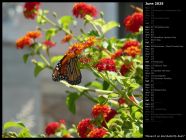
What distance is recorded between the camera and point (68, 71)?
2.89 metres

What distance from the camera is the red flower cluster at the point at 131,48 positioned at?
9.92 ft

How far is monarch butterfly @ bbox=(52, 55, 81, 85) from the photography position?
276 centimetres

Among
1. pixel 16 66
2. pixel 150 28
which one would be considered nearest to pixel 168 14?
pixel 150 28

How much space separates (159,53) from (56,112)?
540cm

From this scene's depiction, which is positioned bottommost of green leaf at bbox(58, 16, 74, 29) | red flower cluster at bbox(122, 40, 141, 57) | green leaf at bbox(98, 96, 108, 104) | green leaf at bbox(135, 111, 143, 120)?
green leaf at bbox(135, 111, 143, 120)

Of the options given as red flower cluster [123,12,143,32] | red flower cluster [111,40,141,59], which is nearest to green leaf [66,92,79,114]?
red flower cluster [111,40,141,59]

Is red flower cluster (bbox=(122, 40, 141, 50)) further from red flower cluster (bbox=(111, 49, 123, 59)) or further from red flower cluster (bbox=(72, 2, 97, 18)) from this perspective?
red flower cluster (bbox=(72, 2, 97, 18))

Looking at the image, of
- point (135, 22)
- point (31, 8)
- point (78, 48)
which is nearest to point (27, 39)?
point (31, 8)

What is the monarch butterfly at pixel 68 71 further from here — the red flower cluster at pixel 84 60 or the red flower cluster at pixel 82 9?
the red flower cluster at pixel 82 9

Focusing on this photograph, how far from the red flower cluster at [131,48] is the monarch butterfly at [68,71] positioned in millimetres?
316

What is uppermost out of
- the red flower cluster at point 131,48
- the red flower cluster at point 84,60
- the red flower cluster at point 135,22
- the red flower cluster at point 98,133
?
the red flower cluster at point 135,22

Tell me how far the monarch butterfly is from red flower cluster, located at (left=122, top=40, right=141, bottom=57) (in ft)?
1.04

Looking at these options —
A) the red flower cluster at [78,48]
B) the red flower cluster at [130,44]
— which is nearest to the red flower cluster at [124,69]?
the red flower cluster at [130,44]

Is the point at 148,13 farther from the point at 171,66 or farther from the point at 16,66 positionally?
the point at 16,66
